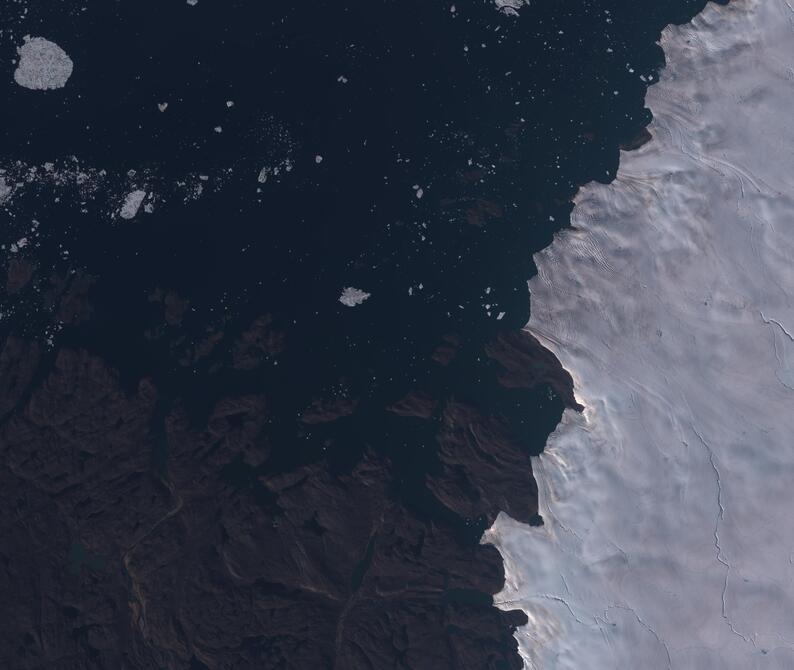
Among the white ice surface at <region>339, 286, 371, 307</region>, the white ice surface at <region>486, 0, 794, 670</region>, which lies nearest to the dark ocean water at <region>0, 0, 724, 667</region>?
the white ice surface at <region>339, 286, 371, 307</region>

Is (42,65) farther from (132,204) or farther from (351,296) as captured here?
(351,296)

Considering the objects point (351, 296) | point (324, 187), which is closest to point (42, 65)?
point (324, 187)

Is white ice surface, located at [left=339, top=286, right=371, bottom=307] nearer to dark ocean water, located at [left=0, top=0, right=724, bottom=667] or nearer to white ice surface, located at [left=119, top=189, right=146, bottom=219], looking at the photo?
dark ocean water, located at [left=0, top=0, right=724, bottom=667]

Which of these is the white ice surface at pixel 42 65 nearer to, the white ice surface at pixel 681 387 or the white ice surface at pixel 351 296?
the white ice surface at pixel 351 296

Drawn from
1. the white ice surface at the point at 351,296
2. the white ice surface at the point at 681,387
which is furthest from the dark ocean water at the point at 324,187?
the white ice surface at the point at 681,387

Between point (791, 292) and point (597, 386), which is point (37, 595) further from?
point (791, 292)
